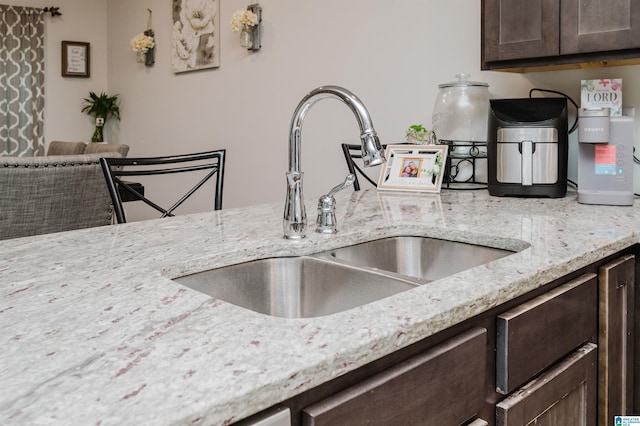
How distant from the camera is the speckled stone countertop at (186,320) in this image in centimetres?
52

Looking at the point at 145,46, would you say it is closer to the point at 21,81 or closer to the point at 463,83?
the point at 21,81

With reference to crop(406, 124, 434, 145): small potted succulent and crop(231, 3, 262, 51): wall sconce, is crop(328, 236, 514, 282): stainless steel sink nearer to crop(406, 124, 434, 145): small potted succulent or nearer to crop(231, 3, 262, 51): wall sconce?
crop(406, 124, 434, 145): small potted succulent

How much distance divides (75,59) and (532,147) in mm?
4654

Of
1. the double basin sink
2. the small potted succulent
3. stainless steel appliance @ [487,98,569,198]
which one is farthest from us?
the small potted succulent

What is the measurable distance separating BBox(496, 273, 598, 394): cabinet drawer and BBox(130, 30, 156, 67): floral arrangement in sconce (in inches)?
160

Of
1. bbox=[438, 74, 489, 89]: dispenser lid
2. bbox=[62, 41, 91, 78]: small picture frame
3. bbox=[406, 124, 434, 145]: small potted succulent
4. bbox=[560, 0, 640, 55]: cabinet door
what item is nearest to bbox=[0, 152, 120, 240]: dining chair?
bbox=[406, 124, 434, 145]: small potted succulent

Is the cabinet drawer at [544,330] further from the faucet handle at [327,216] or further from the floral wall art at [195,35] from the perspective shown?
the floral wall art at [195,35]

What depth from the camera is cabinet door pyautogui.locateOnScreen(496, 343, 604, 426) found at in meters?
0.93

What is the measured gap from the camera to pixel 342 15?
297cm

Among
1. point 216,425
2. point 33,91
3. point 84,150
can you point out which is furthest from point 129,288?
point 33,91

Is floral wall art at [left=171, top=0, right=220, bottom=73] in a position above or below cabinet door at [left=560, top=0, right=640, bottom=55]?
above

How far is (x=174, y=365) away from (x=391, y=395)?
274 millimetres

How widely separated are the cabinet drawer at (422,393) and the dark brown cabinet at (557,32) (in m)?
1.18

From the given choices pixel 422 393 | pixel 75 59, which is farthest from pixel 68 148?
pixel 422 393
